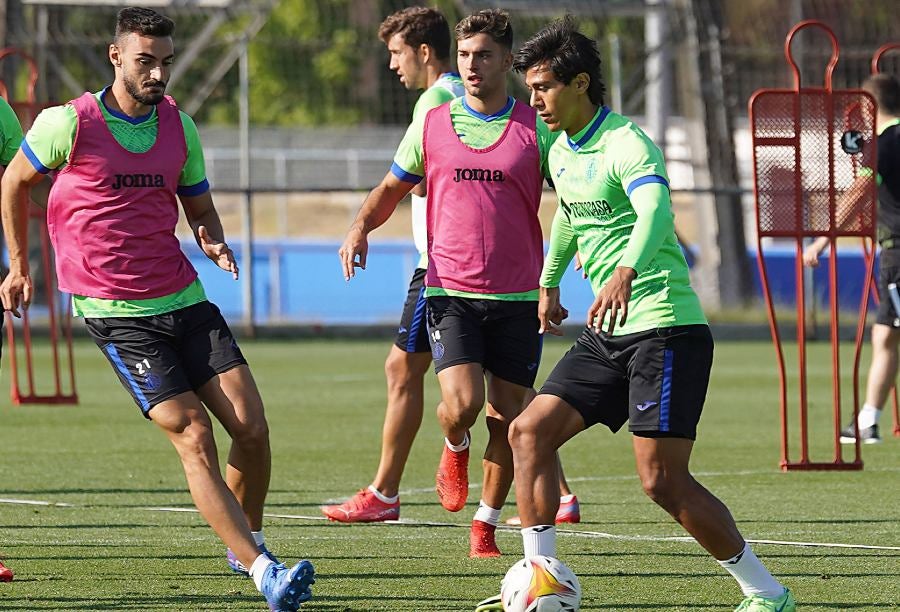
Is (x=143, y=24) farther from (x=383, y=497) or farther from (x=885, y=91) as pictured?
(x=885, y=91)

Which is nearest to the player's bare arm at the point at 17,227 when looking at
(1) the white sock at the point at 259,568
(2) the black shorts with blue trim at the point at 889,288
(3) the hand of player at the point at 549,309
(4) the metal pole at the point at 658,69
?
(1) the white sock at the point at 259,568

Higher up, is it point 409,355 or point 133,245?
point 133,245

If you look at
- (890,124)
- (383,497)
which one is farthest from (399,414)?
(890,124)

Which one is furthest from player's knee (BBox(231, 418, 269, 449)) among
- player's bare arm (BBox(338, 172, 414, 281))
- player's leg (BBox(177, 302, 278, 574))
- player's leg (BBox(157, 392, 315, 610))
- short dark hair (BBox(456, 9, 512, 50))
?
short dark hair (BBox(456, 9, 512, 50))

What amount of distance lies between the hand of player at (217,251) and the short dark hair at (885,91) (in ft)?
20.8

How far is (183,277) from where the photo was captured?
7.07 metres

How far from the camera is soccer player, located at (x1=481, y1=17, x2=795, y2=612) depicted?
20.6 ft

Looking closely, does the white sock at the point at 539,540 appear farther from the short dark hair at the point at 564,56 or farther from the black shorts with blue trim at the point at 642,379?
the short dark hair at the point at 564,56

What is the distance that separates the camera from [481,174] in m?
7.96

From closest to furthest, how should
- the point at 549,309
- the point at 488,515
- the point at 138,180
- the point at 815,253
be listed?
the point at 138,180 < the point at 549,309 < the point at 488,515 < the point at 815,253

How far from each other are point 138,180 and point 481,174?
1.66 meters

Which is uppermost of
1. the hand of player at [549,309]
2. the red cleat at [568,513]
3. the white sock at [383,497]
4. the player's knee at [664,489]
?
the hand of player at [549,309]

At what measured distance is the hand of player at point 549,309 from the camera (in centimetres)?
724

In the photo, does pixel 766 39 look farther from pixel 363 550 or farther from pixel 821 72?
pixel 363 550
